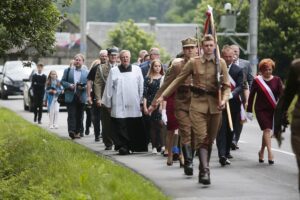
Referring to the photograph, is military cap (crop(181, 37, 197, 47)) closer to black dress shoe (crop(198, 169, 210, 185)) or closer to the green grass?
the green grass

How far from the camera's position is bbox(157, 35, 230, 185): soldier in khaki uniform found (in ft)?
42.3

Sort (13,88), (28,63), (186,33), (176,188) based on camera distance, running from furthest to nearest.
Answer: (186,33) < (13,88) < (28,63) < (176,188)

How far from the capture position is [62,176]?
13078 mm

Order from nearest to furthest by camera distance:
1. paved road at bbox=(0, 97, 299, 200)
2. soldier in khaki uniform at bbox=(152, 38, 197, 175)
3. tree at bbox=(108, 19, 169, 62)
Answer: paved road at bbox=(0, 97, 299, 200) → soldier in khaki uniform at bbox=(152, 38, 197, 175) → tree at bbox=(108, 19, 169, 62)

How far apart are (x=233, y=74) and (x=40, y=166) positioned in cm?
348

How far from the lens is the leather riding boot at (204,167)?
12.8 m

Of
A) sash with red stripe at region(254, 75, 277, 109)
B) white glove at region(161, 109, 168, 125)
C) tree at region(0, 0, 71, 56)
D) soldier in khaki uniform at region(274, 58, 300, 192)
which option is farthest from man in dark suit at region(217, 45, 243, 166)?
soldier in khaki uniform at region(274, 58, 300, 192)

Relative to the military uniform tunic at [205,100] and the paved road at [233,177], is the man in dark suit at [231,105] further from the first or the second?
the military uniform tunic at [205,100]

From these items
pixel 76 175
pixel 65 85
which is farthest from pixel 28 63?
pixel 76 175

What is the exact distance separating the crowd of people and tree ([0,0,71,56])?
1.26 m

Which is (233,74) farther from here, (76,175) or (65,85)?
(65,85)

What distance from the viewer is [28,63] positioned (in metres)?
18.4

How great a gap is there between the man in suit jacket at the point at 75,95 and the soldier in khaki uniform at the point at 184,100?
683 centimetres

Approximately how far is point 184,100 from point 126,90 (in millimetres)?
3209
